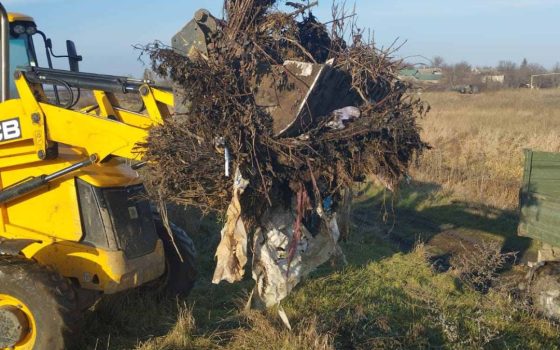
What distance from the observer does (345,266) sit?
7.30 m

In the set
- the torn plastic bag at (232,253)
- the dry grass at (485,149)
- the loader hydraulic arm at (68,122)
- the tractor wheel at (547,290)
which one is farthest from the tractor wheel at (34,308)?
the dry grass at (485,149)

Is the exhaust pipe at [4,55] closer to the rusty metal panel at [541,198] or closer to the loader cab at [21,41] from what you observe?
the loader cab at [21,41]

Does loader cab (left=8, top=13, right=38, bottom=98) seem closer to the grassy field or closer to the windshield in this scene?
the windshield

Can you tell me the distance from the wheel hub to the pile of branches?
1.40m

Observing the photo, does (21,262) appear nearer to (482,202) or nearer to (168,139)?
(168,139)

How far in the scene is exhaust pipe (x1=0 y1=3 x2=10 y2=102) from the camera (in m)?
4.46

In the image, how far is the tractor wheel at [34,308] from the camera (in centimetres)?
426

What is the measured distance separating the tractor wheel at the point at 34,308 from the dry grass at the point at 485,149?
8.84 m

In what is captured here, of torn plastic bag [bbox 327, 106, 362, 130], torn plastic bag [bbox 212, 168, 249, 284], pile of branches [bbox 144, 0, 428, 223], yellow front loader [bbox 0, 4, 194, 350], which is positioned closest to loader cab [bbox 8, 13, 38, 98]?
yellow front loader [bbox 0, 4, 194, 350]

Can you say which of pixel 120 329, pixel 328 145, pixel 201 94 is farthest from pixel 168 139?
pixel 120 329

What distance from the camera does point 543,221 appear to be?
6.88 meters

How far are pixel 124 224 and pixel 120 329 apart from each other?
111 centimetres

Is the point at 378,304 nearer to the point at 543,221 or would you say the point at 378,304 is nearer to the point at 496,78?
the point at 543,221

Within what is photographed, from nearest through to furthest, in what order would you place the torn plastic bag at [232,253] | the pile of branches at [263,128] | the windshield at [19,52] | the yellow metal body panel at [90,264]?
the pile of branches at [263,128], the torn plastic bag at [232,253], the yellow metal body panel at [90,264], the windshield at [19,52]
